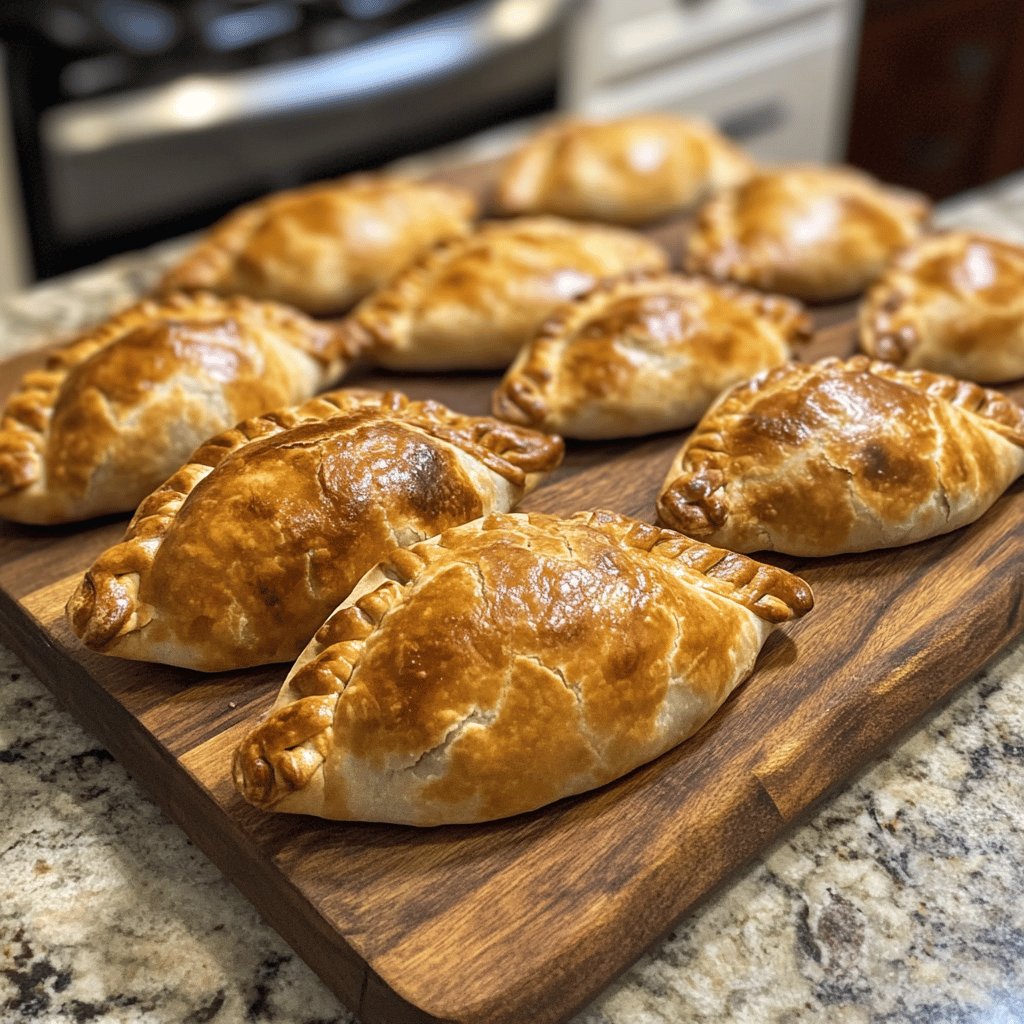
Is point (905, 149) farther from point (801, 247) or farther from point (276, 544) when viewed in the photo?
point (276, 544)

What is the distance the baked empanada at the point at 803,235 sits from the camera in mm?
1688

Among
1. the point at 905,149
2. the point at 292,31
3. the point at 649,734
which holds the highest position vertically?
the point at 292,31

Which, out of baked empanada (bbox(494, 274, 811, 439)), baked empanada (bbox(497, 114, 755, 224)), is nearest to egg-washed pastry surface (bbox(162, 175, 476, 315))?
baked empanada (bbox(497, 114, 755, 224))

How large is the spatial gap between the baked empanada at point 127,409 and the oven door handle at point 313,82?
0.98 metres

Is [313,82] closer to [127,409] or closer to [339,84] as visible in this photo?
[339,84]

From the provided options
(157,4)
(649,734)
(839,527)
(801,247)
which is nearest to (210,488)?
(649,734)

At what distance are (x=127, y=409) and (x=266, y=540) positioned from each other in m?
0.33

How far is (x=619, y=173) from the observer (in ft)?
6.33

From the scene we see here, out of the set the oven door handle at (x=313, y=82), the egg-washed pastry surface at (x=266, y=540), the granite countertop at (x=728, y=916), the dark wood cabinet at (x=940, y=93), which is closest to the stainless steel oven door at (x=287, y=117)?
the oven door handle at (x=313, y=82)

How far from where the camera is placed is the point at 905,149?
3602mm

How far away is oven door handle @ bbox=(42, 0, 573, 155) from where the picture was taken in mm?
2229

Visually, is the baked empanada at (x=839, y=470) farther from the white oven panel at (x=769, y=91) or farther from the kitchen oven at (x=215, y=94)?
the white oven panel at (x=769, y=91)

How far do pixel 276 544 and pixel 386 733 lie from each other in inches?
9.2

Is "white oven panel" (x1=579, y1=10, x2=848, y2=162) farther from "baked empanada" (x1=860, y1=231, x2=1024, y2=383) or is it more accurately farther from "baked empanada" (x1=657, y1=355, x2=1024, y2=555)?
"baked empanada" (x1=657, y1=355, x2=1024, y2=555)
